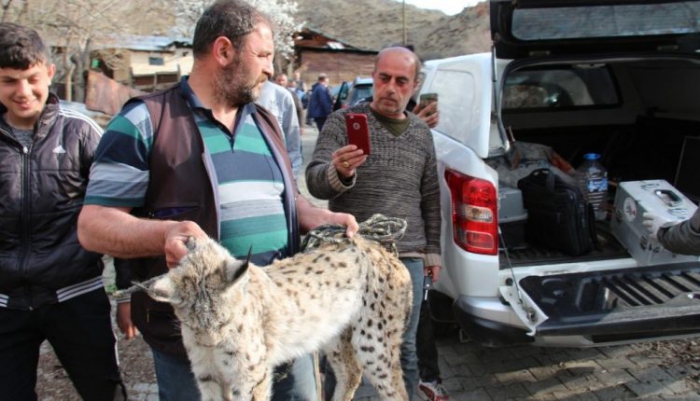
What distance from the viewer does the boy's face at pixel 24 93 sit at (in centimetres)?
257

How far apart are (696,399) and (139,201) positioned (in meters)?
3.74

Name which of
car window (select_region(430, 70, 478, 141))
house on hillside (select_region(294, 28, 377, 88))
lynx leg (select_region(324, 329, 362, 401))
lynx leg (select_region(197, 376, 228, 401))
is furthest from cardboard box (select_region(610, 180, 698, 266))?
house on hillside (select_region(294, 28, 377, 88))

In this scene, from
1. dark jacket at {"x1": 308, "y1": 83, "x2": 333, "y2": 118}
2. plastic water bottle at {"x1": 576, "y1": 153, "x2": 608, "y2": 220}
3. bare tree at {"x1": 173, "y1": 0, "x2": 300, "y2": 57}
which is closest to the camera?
plastic water bottle at {"x1": 576, "y1": 153, "x2": 608, "y2": 220}

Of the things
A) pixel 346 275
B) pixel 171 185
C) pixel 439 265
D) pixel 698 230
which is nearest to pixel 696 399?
pixel 698 230

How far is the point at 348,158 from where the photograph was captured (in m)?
2.66

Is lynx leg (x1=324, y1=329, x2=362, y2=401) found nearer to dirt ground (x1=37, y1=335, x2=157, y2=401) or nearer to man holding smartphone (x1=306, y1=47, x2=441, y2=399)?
man holding smartphone (x1=306, y1=47, x2=441, y2=399)

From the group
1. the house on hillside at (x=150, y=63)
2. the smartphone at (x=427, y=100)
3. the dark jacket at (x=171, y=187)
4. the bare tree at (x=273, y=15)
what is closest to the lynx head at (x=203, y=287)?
the dark jacket at (x=171, y=187)

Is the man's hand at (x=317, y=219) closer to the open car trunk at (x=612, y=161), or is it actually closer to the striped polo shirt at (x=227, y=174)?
the striped polo shirt at (x=227, y=174)

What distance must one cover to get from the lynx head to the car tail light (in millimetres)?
1799

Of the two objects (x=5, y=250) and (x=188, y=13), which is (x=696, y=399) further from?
(x=188, y=13)

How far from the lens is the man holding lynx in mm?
1860

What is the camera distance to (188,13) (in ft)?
87.1

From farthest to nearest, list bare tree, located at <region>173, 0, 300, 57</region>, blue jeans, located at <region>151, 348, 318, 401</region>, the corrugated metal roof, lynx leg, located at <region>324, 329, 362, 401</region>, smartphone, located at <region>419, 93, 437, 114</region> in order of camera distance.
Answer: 1. bare tree, located at <region>173, 0, 300, 57</region>
2. the corrugated metal roof
3. smartphone, located at <region>419, 93, 437, 114</region>
4. lynx leg, located at <region>324, 329, 362, 401</region>
5. blue jeans, located at <region>151, 348, 318, 401</region>

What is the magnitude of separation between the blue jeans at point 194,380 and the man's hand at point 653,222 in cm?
243
